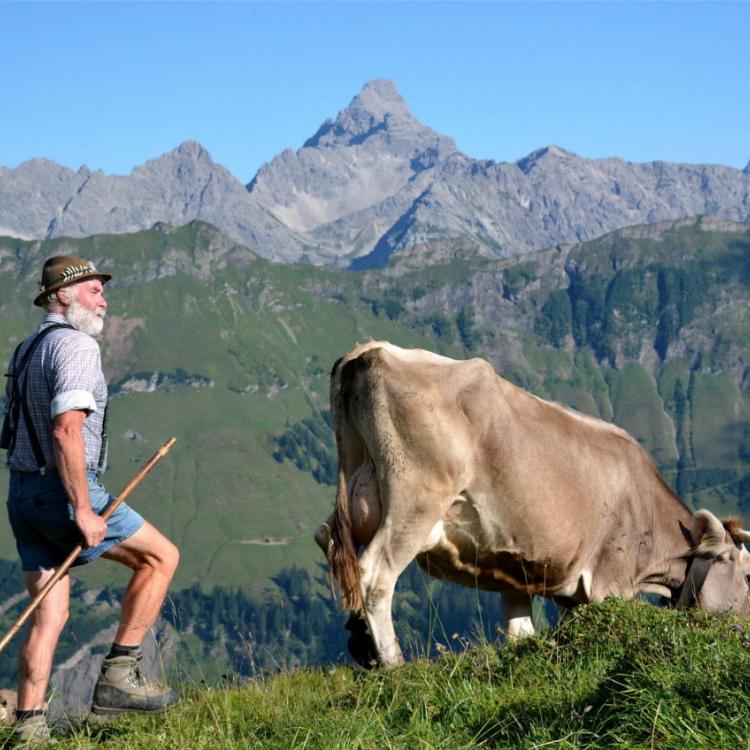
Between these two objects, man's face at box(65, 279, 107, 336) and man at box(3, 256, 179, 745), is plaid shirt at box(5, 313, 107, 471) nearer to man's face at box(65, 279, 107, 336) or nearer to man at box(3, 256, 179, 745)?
man at box(3, 256, 179, 745)

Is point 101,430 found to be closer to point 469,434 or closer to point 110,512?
point 110,512

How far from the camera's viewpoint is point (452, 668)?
31.2 ft

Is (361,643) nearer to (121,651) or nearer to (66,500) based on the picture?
(121,651)

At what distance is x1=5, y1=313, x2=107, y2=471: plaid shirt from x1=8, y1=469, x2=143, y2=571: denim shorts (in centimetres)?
17

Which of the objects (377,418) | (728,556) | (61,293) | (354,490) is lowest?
(728,556)

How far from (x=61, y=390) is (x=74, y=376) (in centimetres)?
16

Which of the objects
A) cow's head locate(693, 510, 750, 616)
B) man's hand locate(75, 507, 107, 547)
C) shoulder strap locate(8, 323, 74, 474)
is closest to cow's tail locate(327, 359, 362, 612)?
man's hand locate(75, 507, 107, 547)

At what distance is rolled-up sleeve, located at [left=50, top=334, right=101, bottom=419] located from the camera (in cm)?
852

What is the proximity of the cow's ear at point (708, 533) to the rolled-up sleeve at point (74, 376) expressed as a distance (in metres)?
9.60

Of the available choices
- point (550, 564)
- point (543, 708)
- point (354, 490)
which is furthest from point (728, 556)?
point (543, 708)

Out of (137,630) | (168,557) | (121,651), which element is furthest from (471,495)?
(121,651)

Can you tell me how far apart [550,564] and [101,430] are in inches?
256

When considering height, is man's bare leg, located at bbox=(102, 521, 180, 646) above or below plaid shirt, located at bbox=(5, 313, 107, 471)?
below

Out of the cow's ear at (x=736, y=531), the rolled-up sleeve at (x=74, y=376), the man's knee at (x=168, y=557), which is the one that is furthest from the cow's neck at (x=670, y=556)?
the rolled-up sleeve at (x=74, y=376)
